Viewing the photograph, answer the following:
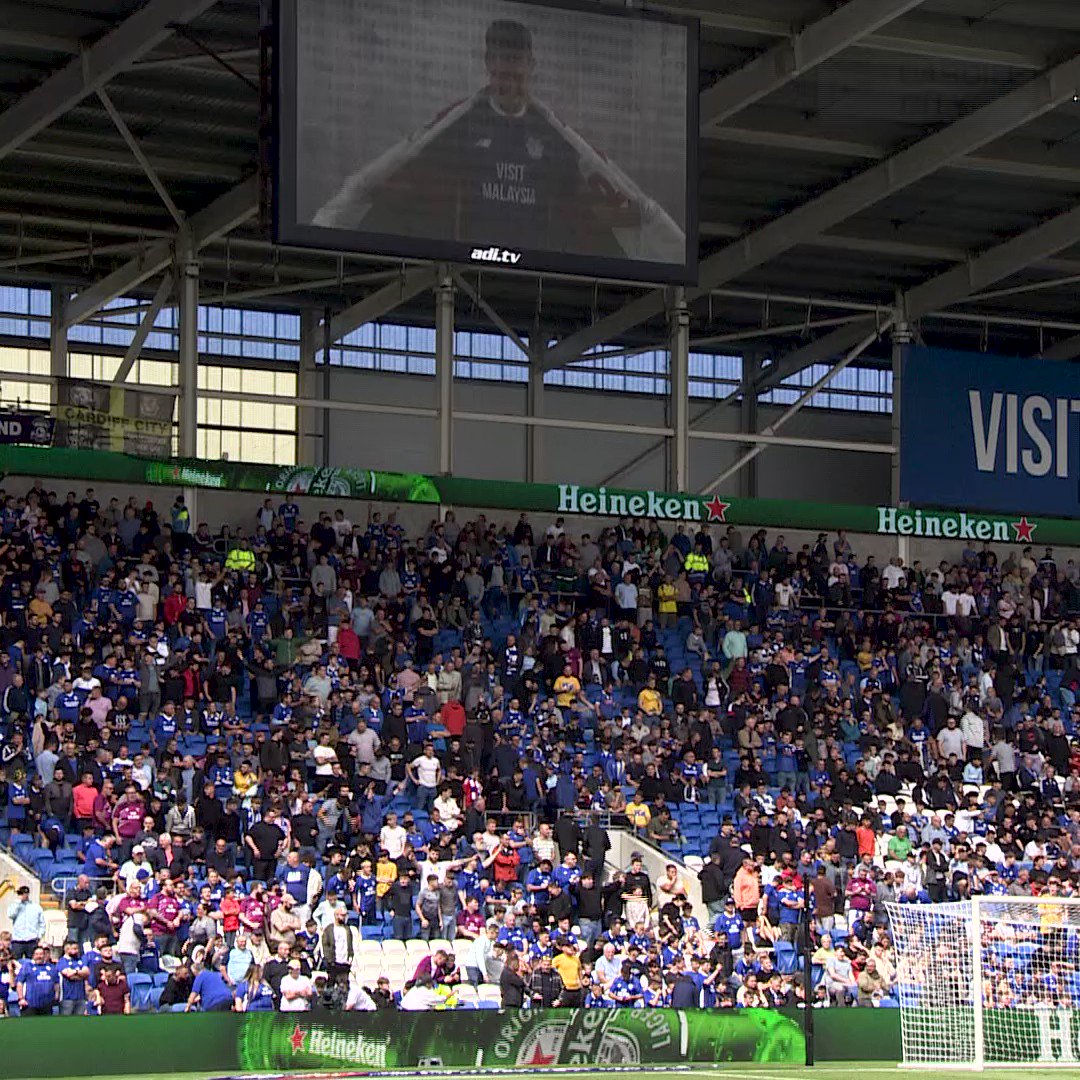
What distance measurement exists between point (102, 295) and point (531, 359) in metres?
8.51

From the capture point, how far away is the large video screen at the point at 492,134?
904 inches

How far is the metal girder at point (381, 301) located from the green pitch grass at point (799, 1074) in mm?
20044

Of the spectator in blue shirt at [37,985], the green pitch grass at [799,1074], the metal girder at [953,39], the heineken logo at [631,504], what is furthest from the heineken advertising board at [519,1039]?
the heineken logo at [631,504]

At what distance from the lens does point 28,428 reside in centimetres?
3525

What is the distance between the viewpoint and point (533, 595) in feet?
116

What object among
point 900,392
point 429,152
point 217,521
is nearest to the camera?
point 429,152

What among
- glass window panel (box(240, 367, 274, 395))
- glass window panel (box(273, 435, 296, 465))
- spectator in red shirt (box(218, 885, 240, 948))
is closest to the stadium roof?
glass window panel (box(240, 367, 274, 395))

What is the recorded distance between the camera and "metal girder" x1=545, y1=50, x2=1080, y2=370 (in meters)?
30.3

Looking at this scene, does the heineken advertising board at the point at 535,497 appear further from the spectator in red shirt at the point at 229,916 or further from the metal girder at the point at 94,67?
the spectator in red shirt at the point at 229,916

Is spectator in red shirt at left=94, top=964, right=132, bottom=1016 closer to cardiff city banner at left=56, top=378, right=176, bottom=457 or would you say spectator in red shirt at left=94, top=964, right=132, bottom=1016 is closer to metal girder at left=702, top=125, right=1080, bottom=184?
cardiff city banner at left=56, top=378, right=176, bottom=457

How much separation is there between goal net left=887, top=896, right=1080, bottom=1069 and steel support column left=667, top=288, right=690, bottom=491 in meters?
15.8

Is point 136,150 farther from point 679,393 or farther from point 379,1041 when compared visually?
point 379,1041

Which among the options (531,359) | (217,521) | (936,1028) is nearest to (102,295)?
(217,521)

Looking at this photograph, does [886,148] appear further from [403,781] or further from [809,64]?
[403,781]
